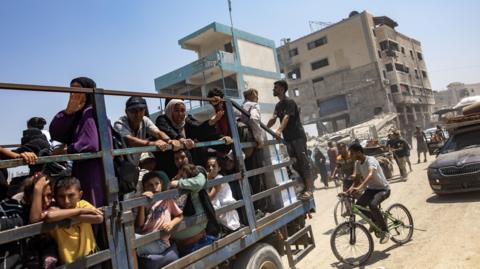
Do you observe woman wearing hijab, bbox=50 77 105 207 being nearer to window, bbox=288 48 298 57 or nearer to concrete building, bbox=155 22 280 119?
concrete building, bbox=155 22 280 119

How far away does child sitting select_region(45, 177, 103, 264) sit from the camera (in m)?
2.20

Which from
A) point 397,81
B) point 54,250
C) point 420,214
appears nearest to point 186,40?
point 397,81

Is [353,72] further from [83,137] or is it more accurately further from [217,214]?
[83,137]

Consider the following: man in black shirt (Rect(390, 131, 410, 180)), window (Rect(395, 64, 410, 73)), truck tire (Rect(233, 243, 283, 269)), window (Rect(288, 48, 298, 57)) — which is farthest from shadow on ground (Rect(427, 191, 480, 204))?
window (Rect(288, 48, 298, 57))

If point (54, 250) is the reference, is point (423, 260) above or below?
below

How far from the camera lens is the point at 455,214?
7473mm

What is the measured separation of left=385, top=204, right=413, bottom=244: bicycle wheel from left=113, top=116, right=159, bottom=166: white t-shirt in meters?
4.75

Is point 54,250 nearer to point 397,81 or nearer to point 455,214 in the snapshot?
point 455,214

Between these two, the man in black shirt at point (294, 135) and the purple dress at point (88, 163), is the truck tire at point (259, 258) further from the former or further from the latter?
the purple dress at point (88, 163)

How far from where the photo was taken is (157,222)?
9.34 ft

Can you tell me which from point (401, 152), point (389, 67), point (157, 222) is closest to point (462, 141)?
point (401, 152)

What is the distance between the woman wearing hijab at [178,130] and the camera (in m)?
3.75

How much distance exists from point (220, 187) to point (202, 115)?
2462 cm

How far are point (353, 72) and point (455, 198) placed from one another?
34517mm
